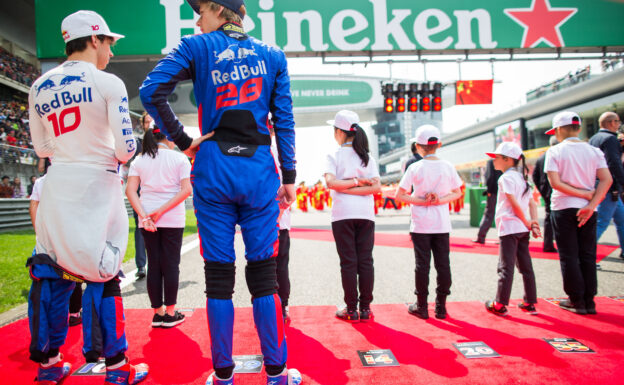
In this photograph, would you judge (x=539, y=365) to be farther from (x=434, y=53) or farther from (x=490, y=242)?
(x=434, y=53)

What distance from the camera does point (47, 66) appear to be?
428 inches

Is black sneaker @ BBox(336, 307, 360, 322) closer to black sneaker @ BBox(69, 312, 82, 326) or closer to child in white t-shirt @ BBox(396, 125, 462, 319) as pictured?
child in white t-shirt @ BBox(396, 125, 462, 319)

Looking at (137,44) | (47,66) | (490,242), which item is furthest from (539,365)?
(47,66)

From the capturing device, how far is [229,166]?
1.95 metres

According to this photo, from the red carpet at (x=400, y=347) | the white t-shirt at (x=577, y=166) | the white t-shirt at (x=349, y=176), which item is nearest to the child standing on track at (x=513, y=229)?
the red carpet at (x=400, y=347)

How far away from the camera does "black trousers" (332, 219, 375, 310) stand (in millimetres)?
3455

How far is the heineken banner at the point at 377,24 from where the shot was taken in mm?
10711

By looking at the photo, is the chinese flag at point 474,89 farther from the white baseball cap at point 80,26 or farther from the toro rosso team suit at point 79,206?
the toro rosso team suit at point 79,206

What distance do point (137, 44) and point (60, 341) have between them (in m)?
10.6

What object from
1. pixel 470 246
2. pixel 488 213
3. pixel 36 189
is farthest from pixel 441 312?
pixel 488 213

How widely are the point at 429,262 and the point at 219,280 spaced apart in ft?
7.38

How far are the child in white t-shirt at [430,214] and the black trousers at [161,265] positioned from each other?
7.27 feet

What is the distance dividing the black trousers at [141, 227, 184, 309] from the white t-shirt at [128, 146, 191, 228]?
0.11 metres

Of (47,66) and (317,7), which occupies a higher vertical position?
(317,7)
